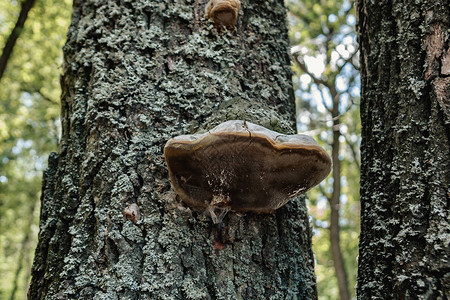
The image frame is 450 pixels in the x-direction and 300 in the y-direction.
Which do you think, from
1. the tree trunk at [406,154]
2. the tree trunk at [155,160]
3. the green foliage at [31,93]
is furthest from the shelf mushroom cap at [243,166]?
the green foliage at [31,93]

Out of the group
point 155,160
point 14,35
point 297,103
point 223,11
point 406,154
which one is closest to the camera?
point 406,154

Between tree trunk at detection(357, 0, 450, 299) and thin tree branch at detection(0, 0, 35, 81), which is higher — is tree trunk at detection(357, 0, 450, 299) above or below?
below

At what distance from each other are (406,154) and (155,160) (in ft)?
3.47

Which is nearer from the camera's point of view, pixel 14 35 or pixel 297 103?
pixel 14 35

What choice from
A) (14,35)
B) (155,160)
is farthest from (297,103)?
(155,160)

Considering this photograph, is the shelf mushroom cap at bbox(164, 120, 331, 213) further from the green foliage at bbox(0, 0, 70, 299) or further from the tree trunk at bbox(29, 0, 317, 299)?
the green foliage at bbox(0, 0, 70, 299)

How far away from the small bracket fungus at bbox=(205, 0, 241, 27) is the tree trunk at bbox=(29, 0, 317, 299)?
53 mm

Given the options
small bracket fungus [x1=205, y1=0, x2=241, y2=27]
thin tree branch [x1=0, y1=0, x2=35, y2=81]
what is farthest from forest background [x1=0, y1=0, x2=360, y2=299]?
small bracket fungus [x1=205, y1=0, x2=241, y2=27]

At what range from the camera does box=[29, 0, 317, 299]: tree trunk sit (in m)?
1.57

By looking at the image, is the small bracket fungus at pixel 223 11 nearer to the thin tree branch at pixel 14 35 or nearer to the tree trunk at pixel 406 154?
the tree trunk at pixel 406 154

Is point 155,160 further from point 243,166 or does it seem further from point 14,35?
point 14,35

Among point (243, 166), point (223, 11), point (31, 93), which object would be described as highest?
point (31, 93)

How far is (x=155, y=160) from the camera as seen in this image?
1746 mm

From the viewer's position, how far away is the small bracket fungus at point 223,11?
6.55 ft
